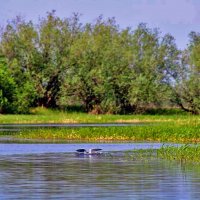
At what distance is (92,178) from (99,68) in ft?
248

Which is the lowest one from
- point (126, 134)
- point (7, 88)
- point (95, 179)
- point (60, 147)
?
point (95, 179)

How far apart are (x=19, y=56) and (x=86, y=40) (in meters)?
7.91

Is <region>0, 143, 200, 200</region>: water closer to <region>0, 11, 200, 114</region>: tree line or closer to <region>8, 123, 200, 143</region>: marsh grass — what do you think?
<region>8, 123, 200, 143</region>: marsh grass

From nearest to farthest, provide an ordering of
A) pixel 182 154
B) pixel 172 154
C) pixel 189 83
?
pixel 182 154, pixel 172 154, pixel 189 83

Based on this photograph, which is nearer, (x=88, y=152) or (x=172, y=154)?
(x=172, y=154)

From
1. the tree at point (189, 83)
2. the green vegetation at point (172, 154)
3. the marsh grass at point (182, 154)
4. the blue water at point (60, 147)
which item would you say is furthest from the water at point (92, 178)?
the tree at point (189, 83)

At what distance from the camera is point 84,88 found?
10412cm

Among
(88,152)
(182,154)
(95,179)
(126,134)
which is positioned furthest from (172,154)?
(126,134)

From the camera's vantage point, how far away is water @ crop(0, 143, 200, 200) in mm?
25562

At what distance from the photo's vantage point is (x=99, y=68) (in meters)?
105

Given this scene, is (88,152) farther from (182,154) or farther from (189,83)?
(189,83)

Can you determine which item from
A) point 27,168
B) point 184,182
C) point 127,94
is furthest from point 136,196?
point 127,94

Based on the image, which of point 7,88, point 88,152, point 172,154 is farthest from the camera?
point 7,88

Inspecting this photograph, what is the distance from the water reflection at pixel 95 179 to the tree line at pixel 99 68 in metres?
64.3
